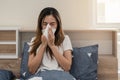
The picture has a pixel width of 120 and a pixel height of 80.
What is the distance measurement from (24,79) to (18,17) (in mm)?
677

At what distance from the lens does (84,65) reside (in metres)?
2.01

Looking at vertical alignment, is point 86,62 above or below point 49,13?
below

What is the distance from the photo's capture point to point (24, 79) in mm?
2021

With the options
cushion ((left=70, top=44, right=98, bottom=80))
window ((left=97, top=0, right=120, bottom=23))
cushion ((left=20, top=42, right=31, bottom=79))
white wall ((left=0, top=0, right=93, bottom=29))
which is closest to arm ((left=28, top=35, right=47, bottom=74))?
cushion ((left=20, top=42, right=31, bottom=79))

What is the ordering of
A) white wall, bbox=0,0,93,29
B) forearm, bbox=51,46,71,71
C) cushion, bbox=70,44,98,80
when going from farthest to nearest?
white wall, bbox=0,0,93,29 → cushion, bbox=70,44,98,80 → forearm, bbox=51,46,71,71

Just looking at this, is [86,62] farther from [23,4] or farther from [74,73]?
[23,4]

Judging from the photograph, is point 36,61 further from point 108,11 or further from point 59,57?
point 108,11

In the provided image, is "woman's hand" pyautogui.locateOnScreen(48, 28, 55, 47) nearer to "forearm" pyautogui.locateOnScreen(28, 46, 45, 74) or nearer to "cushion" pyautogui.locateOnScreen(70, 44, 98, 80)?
"forearm" pyautogui.locateOnScreen(28, 46, 45, 74)

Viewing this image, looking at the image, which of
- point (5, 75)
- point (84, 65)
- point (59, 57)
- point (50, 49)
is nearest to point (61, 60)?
point (59, 57)

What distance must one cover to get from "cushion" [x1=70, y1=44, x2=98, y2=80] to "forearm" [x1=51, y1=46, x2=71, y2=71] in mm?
178

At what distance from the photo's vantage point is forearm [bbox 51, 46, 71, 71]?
5.99 ft

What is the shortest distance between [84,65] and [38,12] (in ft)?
2.47

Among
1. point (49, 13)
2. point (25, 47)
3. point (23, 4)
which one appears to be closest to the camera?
point (49, 13)

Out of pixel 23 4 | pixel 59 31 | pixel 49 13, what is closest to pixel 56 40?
pixel 59 31
